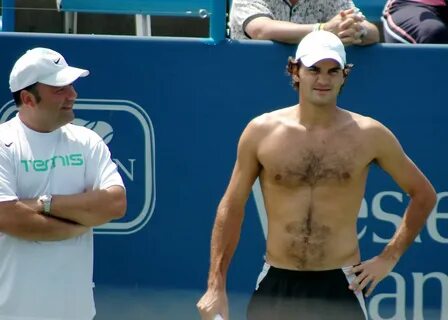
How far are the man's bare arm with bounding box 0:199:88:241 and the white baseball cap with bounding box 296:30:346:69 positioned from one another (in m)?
1.17

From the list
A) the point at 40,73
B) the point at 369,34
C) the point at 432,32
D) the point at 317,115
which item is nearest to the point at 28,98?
the point at 40,73

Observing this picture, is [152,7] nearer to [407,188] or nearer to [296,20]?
[296,20]

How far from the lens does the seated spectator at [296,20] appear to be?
5.71m

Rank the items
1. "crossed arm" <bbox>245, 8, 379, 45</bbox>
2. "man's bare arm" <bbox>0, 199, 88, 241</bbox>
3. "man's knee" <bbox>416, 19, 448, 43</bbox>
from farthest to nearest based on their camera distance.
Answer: "man's knee" <bbox>416, 19, 448, 43</bbox>, "crossed arm" <bbox>245, 8, 379, 45</bbox>, "man's bare arm" <bbox>0, 199, 88, 241</bbox>

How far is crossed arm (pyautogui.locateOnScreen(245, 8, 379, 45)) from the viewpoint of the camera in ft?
18.7

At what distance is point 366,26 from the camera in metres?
5.72

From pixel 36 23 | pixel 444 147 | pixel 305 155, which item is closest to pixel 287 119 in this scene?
pixel 305 155

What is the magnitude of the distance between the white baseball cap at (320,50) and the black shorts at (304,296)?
85 centimetres

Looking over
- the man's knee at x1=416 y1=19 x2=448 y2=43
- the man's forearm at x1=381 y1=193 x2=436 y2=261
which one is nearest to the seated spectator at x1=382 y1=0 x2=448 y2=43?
the man's knee at x1=416 y1=19 x2=448 y2=43

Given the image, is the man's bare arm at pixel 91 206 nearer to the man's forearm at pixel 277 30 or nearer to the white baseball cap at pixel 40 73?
→ the white baseball cap at pixel 40 73

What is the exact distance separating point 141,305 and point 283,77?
1.31m

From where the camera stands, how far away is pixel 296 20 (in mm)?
6215

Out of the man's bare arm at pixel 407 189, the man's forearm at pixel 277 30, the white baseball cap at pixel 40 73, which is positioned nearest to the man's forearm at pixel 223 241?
the man's bare arm at pixel 407 189

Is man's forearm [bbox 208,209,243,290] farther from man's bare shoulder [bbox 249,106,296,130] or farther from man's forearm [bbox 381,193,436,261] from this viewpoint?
man's forearm [bbox 381,193,436,261]
